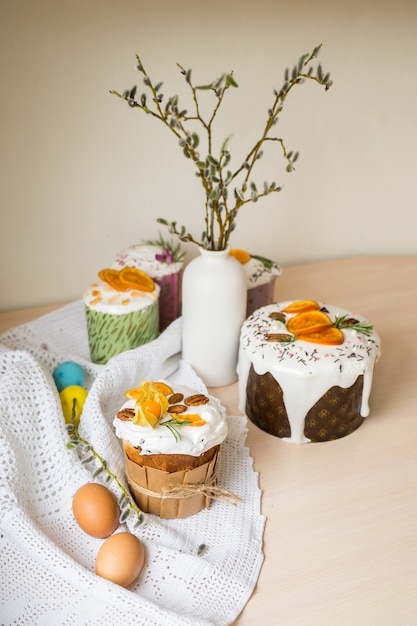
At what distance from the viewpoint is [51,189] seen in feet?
3.97

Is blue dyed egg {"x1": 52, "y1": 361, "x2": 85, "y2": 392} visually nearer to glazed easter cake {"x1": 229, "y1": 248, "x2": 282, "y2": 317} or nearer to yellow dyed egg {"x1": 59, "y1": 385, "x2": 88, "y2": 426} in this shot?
yellow dyed egg {"x1": 59, "y1": 385, "x2": 88, "y2": 426}

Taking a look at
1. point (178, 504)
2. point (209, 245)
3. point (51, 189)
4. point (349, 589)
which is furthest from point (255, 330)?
point (51, 189)

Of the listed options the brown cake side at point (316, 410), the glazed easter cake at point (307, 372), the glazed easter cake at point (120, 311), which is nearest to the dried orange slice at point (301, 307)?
the glazed easter cake at point (307, 372)

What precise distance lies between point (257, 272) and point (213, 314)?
16 cm

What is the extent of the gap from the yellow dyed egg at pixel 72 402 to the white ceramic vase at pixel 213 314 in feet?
0.63

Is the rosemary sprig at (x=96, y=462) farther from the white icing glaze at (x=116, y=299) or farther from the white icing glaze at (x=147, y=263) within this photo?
the white icing glaze at (x=147, y=263)

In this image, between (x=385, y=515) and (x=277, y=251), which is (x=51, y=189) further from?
(x=385, y=515)

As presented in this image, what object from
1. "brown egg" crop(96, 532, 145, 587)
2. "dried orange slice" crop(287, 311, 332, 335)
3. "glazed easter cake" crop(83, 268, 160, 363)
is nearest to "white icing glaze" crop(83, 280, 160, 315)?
"glazed easter cake" crop(83, 268, 160, 363)

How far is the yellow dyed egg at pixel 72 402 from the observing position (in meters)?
0.96

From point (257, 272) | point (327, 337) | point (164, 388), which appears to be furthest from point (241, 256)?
point (164, 388)

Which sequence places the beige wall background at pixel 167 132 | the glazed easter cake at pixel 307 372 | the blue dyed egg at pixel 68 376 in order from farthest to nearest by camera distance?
the beige wall background at pixel 167 132 → the blue dyed egg at pixel 68 376 → the glazed easter cake at pixel 307 372

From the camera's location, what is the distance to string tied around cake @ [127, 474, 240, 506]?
802 millimetres

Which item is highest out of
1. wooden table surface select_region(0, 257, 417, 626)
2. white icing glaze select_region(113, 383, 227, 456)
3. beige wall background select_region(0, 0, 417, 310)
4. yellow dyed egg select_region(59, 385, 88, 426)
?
beige wall background select_region(0, 0, 417, 310)

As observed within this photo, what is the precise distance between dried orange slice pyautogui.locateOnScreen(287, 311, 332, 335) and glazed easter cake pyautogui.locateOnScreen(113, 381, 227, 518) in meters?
0.19
